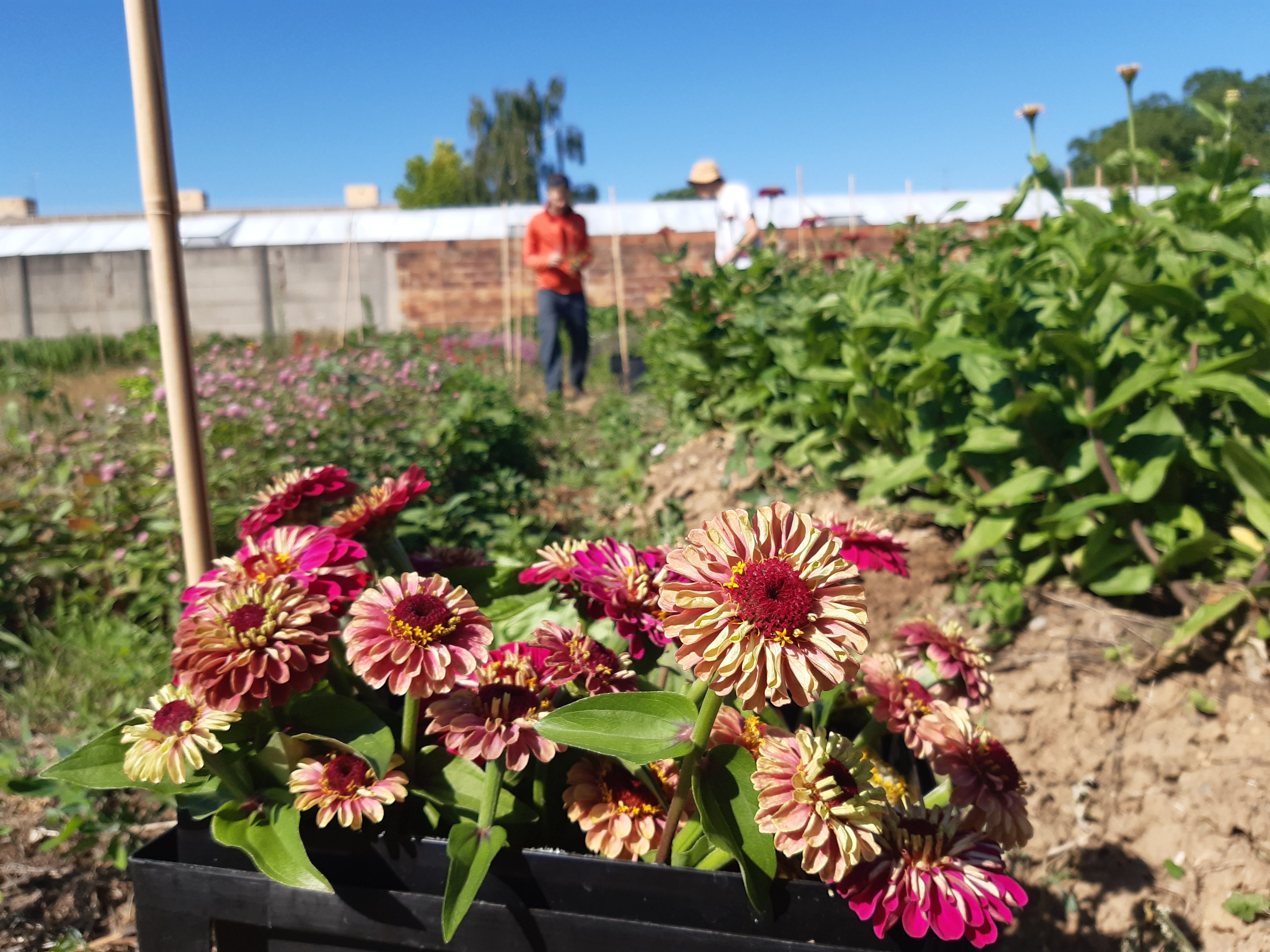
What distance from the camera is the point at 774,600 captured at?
561 mm

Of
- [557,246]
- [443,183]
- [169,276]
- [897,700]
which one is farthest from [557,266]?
[443,183]

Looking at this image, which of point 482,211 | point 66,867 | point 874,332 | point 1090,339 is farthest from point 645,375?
point 482,211

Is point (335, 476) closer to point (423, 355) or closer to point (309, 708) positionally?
point (309, 708)

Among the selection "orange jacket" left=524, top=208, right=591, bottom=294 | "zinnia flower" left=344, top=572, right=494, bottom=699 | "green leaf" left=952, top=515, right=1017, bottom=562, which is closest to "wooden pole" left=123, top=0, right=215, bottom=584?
"zinnia flower" left=344, top=572, right=494, bottom=699

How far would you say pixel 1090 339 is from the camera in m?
1.72

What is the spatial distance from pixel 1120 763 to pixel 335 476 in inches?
60.2

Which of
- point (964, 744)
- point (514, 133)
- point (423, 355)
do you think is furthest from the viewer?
point (514, 133)

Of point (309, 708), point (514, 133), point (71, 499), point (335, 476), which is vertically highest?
point (514, 133)

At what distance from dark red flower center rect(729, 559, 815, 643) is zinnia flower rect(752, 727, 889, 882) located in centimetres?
13

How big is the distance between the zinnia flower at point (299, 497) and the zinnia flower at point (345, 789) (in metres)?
0.28

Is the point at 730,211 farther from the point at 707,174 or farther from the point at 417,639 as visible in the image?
the point at 417,639

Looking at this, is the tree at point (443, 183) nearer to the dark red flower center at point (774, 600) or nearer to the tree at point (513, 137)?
the tree at point (513, 137)

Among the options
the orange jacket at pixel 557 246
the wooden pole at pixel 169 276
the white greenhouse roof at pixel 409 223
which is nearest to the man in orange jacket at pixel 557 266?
the orange jacket at pixel 557 246

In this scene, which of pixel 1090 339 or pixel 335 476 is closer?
pixel 335 476
